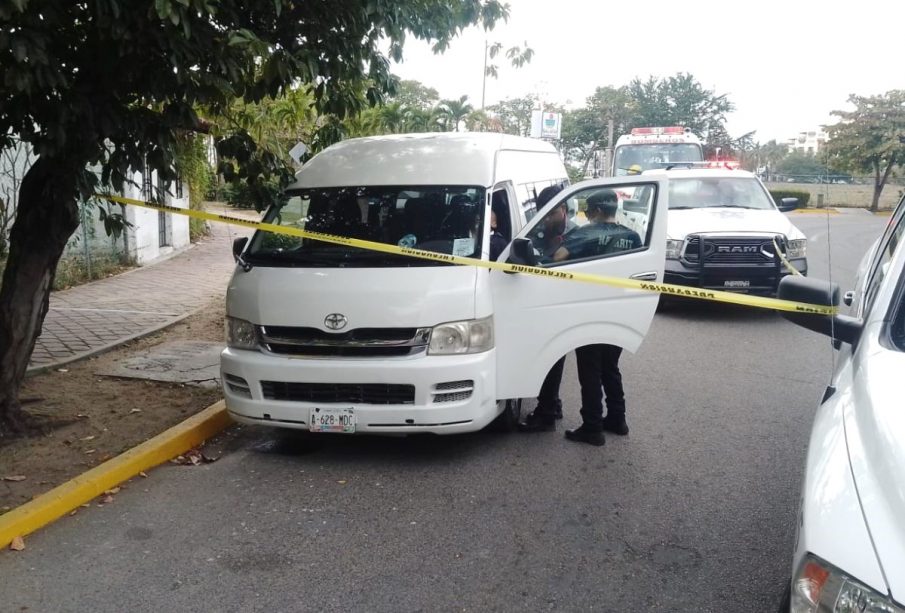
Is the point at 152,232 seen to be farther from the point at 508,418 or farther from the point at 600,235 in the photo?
the point at 600,235

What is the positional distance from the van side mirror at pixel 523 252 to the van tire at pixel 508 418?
1.03 metres

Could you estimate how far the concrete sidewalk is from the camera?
7.64m

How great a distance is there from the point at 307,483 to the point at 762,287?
7.06 m

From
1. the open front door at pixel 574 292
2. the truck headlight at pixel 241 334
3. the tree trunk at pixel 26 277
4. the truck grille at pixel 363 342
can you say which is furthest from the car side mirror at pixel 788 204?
the tree trunk at pixel 26 277

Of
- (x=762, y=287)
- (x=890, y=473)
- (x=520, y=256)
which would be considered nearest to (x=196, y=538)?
Result: (x=520, y=256)

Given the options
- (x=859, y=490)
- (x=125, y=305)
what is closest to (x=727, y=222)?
(x=125, y=305)

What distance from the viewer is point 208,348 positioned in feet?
25.8

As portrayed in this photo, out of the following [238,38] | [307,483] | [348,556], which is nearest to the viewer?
[348,556]

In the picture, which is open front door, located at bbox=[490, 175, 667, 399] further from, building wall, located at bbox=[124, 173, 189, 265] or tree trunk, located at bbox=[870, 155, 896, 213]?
building wall, located at bbox=[124, 173, 189, 265]

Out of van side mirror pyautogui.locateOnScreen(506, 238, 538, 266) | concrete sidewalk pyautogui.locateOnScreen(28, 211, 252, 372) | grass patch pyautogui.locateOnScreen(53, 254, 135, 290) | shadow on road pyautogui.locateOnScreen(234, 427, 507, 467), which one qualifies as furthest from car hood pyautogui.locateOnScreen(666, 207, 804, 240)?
grass patch pyautogui.locateOnScreen(53, 254, 135, 290)

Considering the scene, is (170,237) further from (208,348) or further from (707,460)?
(707,460)

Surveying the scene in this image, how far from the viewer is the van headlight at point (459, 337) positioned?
16.0 feet

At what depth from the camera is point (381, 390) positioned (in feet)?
15.9

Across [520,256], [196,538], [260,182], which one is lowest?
[196,538]
